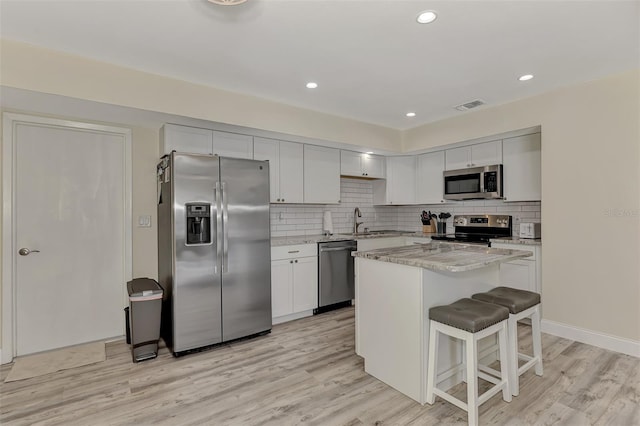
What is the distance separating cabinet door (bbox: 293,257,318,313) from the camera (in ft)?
13.0

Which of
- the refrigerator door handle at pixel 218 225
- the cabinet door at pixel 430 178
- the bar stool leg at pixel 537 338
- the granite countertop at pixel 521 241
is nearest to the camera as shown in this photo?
the bar stool leg at pixel 537 338

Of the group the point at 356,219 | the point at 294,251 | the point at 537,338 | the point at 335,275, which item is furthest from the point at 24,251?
the point at 537,338

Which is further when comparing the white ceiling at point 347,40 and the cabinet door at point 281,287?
the cabinet door at point 281,287

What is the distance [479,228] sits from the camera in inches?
181

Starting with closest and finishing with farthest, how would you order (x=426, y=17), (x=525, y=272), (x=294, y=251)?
1. (x=426, y=17)
2. (x=525, y=272)
3. (x=294, y=251)

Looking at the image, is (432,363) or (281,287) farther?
(281,287)

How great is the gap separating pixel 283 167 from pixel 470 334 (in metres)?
2.84

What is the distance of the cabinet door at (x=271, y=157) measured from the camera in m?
3.87

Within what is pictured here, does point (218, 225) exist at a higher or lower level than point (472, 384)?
higher

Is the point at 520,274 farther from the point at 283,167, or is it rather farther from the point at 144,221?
the point at 144,221

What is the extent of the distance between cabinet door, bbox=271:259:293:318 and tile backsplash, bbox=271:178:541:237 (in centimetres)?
73

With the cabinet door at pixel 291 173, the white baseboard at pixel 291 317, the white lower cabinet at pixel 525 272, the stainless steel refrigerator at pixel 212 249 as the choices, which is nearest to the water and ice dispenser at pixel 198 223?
the stainless steel refrigerator at pixel 212 249

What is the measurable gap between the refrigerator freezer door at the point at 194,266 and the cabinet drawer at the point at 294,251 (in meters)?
0.81

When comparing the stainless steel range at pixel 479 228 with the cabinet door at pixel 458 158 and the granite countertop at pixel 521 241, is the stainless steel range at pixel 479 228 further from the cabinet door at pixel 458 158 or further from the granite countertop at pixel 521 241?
the cabinet door at pixel 458 158
